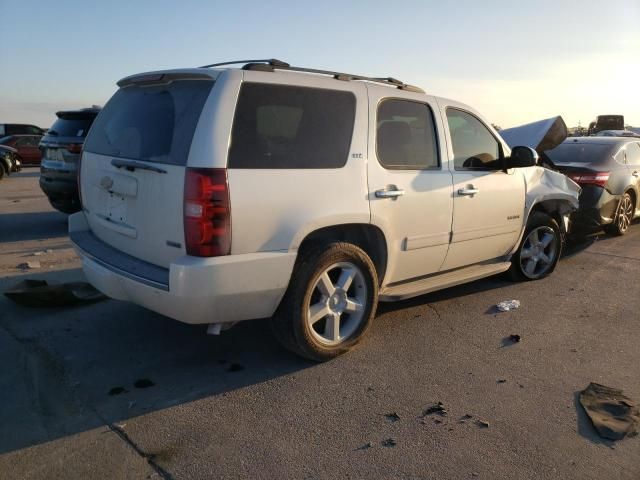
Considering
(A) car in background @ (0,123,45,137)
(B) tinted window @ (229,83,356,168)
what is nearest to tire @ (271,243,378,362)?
(B) tinted window @ (229,83,356,168)

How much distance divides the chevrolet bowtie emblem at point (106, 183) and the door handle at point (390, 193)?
6.13 feet

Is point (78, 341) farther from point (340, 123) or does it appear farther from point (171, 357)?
point (340, 123)

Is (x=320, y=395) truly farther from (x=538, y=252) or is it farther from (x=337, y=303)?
(x=538, y=252)

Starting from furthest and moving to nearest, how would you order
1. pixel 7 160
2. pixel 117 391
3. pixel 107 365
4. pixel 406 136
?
pixel 7 160 → pixel 406 136 → pixel 107 365 → pixel 117 391

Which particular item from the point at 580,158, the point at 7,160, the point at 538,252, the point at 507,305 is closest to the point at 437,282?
the point at 507,305

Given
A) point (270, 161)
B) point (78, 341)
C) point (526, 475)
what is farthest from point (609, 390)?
point (78, 341)

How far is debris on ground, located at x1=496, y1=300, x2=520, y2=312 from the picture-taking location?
5184 mm

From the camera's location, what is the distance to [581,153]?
335 inches

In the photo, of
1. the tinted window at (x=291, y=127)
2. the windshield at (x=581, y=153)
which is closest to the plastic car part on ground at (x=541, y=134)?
the windshield at (x=581, y=153)

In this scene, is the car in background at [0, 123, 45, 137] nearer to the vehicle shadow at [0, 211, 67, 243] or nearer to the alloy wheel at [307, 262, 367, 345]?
the vehicle shadow at [0, 211, 67, 243]

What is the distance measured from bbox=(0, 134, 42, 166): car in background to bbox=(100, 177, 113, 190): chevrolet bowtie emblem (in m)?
21.9

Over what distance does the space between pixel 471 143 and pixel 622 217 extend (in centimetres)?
494

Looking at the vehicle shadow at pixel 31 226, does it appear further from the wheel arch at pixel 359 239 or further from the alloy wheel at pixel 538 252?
the alloy wheel at pixel 538 252

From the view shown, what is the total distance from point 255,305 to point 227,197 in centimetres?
73
